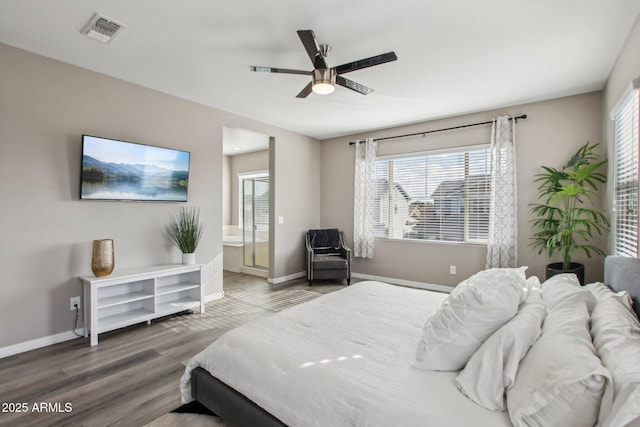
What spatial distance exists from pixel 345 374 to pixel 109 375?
2.03m

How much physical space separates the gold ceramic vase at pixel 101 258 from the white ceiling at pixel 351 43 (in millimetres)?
1764

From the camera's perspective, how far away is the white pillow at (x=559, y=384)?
3.03 feet

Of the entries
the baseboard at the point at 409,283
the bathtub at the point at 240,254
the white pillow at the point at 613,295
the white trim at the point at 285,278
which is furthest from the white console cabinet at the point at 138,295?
the white pillow at the point at 613,295

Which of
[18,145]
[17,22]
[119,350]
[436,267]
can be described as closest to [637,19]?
[436,267]

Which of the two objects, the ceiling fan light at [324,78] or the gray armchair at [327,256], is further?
the gray armchair at [327,256]

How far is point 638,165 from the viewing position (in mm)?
2277

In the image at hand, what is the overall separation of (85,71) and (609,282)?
15.7 feet

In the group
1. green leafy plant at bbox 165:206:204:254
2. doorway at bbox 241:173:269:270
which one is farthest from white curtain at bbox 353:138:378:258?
green leafy plant at bbox 165:206:204:254

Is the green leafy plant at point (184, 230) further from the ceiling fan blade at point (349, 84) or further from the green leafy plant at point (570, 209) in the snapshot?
the green leafy plant at point (570, 209)

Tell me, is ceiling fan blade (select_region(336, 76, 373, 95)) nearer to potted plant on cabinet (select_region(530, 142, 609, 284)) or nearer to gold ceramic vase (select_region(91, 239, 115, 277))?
potted plant on cabinet (select_region(530, 142, 609, 284))

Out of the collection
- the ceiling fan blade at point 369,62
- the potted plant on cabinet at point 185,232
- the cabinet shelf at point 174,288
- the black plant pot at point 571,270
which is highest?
the ceiling fan blade at point 369,62

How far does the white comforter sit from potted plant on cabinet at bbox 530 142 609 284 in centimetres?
223

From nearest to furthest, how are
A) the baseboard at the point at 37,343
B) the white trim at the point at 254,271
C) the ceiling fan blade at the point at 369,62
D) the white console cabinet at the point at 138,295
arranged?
the ceiling fan blade at the point at 369,62 < the baseboard at the point at 37,343 < the white console cabinet at the point at 138,295 < the white trim at the point at 254,271

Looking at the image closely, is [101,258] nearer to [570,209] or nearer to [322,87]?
[322,87]
